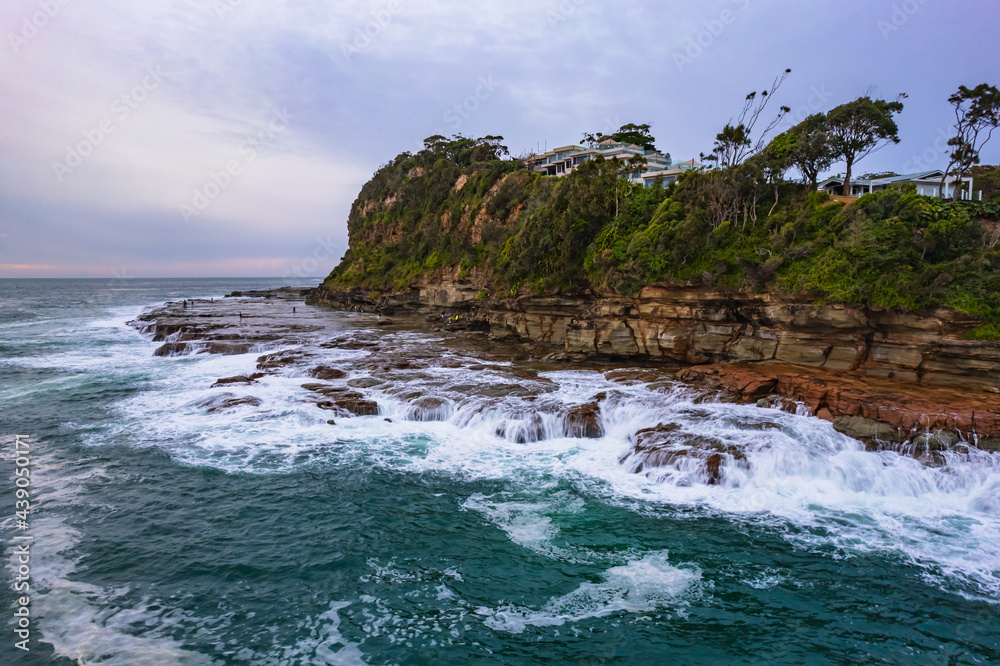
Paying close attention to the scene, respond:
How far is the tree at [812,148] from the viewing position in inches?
973

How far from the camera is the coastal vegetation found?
18.7m

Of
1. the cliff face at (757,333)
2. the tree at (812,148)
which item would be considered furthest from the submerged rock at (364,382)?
the tree at (812,148)

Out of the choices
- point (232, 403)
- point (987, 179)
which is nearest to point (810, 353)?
point (987, 179)

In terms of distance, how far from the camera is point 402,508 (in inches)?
528

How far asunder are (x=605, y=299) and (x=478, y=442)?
13.6 meters

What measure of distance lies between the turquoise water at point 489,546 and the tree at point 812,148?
47.6 feet

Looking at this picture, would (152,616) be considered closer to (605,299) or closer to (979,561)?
(979,561)

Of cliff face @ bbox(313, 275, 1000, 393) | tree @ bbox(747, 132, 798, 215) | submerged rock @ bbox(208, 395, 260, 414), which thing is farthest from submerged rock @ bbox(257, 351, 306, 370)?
tree @ bbox(747, 132, 798, 215)

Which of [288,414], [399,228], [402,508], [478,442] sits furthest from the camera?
[399,228]

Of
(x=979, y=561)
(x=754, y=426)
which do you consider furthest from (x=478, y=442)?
(x=979, y=561)

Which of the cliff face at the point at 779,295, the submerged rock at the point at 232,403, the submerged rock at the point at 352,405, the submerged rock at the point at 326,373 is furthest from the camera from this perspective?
the submerged rock at the point at 326,373

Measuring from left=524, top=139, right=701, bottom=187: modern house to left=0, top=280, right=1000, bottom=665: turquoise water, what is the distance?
35.0 m

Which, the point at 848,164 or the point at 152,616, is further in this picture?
the point at 848,164

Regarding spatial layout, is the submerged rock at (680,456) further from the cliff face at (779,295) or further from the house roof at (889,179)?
the house roof at (889,179)
